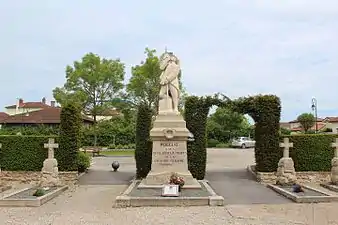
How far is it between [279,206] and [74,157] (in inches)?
382

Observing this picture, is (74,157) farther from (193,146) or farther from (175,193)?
(175,193)

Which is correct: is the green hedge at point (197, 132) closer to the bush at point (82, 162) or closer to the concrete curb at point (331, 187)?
the concrete curb at point (331, 187)

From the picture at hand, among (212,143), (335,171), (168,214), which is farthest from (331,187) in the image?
(212,143)

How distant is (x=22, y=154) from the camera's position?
18.1 meters

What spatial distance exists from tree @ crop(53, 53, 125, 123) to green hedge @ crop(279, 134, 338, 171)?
2650cm

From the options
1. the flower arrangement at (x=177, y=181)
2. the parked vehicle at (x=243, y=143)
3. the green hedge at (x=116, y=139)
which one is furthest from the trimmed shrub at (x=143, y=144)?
the parked vehicle at (x=243, y=143)

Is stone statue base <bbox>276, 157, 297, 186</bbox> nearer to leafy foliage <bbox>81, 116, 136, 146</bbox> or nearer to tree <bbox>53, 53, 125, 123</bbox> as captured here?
tree <bbox>53, 53, 125, 123</bbox>

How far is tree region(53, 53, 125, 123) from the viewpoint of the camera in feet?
136

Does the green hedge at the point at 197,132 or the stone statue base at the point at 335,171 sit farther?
the green hedge at the point at 197,132

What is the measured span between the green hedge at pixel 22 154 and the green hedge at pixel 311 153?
10.4m

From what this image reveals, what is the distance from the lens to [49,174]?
15250 millimetres

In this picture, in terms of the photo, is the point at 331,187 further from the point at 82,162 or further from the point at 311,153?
the point at 82,162

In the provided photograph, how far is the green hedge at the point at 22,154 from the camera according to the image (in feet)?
59.2

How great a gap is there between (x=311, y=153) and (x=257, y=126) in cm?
259
